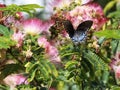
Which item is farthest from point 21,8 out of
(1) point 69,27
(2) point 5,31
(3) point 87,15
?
(3) point 87,15

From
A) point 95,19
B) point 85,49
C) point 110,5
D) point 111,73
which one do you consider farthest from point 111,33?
point 110,5

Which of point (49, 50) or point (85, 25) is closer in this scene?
point (85, 25)

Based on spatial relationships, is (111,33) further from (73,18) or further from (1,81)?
(1,81)

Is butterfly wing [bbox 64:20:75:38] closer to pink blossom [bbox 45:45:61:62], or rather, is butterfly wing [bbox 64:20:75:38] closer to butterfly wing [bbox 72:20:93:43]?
butterfly wing [bbox 72:20:93:43]

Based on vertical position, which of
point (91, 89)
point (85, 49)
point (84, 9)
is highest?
point (84, 9)

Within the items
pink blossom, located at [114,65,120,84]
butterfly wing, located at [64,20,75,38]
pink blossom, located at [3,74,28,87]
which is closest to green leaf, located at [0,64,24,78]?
pink blossom, located at [3,74,28,87]

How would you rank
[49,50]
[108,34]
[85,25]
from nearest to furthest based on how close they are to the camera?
[108,34] → [85,25] → [49,50]

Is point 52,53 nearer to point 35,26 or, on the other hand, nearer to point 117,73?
point 35,26
